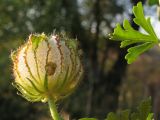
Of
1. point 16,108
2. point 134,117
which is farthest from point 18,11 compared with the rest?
point 134,117

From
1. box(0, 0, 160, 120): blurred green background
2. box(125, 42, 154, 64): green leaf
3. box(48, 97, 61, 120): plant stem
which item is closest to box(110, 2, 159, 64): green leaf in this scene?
box(125, 42, 154, 64): green leaf

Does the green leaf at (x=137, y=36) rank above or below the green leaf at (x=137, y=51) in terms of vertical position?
above

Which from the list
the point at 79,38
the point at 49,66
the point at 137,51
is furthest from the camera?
the point at 79,38

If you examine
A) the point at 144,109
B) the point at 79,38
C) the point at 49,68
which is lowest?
the point at 144,109

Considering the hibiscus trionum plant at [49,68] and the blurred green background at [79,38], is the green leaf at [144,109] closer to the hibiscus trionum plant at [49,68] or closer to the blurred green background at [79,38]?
the hibiscus trionum plant at [49,68]

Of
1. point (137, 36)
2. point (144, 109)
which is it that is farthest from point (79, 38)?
point (144, 109)

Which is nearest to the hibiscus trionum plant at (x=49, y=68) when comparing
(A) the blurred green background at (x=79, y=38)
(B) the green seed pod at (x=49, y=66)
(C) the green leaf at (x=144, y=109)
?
(B) the green seed pod at (x=49, y=66)

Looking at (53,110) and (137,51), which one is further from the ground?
(137,51)

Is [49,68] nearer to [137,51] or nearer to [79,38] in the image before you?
[137,51]
